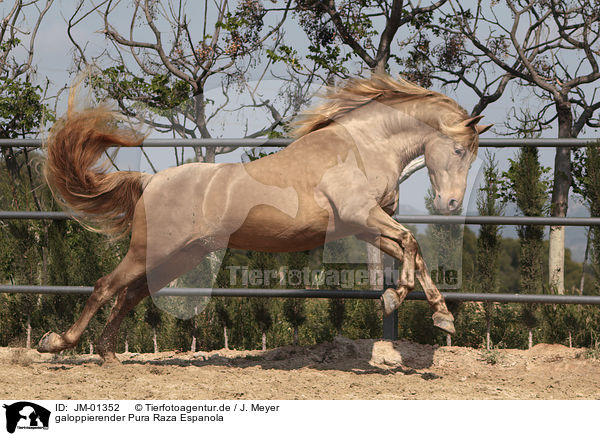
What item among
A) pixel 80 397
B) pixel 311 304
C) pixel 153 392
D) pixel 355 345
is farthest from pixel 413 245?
pixel 311 304

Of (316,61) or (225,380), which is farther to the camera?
(316,61)

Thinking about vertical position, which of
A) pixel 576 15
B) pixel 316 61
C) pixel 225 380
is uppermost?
pixel 576 15

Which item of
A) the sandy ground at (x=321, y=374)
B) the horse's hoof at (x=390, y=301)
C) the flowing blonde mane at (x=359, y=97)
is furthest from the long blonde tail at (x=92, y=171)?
the horse's hoof at (x=390, y=301)

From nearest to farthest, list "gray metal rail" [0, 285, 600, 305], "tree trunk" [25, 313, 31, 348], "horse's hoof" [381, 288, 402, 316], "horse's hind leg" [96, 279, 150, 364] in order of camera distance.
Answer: "horse's hoof" [381, 288, 402, 316] < "horse's hind leg" [96, 279, 150, 364] < "gray metal rail" [0, 285, 600, 305] < "tree trunk" [25, 313, 31, 348]

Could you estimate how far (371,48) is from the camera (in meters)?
10.4

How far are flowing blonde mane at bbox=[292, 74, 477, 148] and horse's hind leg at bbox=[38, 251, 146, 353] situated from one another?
1272 millimetres

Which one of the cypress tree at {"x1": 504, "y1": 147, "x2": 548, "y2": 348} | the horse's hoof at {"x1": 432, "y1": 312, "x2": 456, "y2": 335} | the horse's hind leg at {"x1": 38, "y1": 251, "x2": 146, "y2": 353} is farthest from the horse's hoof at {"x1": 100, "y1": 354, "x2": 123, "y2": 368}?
the cypress tree at {"x1": 504, "y1": 147, "x2": 548, "y2": 348}

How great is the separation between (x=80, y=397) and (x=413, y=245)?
6.09ft

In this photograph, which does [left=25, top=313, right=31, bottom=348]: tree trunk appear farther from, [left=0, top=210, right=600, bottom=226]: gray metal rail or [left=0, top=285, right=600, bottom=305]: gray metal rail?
[left=0, top=210, right=600, bottom=226]: gray metal rail

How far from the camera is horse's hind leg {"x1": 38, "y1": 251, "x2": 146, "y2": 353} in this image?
3.88 meters

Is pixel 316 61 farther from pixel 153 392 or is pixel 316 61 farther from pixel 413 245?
pixel 153 392

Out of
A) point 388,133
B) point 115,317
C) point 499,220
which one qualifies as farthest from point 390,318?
point 115,317
